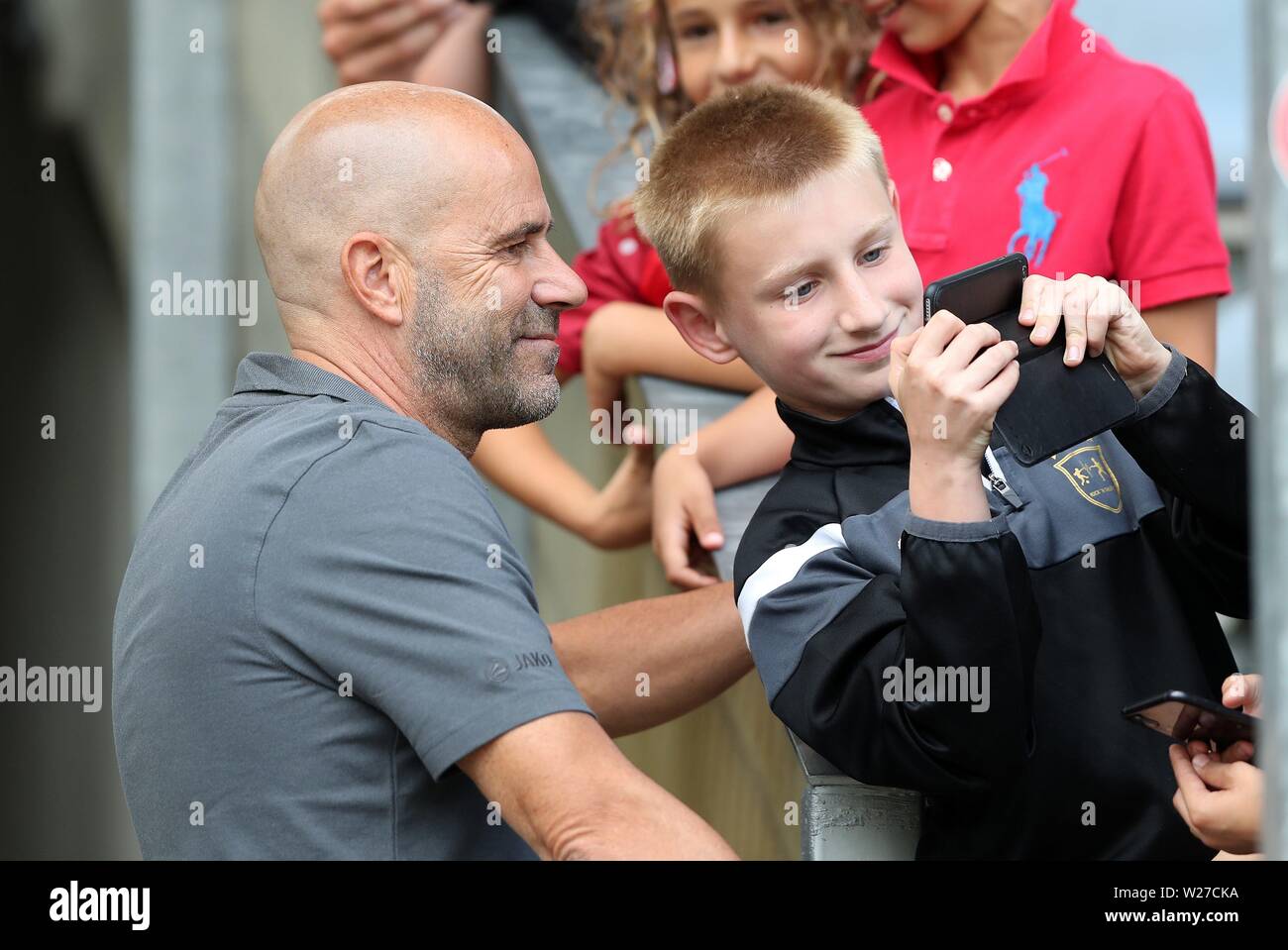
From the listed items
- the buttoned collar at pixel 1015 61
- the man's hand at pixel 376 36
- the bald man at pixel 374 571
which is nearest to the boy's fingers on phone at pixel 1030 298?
the bald man at pixel 374 571

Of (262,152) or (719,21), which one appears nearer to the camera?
(719,21)

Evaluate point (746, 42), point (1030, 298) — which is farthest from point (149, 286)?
point (1030, 298)

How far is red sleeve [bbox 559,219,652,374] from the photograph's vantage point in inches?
129

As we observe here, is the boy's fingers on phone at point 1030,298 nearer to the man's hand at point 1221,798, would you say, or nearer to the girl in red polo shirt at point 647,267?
the man's hand at point 1221,798

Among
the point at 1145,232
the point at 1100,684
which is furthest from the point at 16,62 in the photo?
the point at 1100,684

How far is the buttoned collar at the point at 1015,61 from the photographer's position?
2.61m

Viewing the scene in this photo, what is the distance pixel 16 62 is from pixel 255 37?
332cm

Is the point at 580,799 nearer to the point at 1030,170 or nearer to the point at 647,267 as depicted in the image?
the point at 1030,170

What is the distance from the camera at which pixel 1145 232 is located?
8.23 feet

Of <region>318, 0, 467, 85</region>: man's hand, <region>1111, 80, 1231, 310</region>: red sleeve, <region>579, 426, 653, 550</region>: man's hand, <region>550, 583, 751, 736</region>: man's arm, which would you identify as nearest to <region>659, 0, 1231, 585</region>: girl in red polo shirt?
<region>1111, 80, 1231, 310</region>: red sleeve

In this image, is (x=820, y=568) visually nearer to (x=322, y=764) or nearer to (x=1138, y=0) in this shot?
(x=322, y=764)

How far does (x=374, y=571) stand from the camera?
171 centimetres
